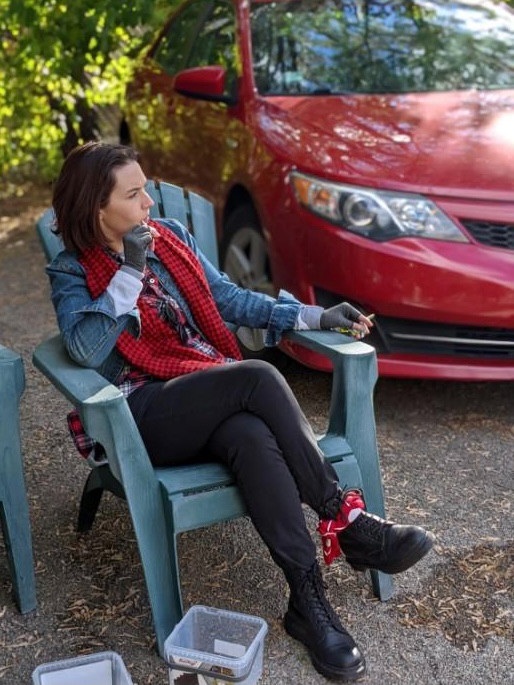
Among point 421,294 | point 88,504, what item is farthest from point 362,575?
point 421,294

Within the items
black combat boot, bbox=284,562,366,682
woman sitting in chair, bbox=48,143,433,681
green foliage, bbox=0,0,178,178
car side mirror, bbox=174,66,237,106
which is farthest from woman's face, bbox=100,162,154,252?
green foliage, bbox=0,0,178,178

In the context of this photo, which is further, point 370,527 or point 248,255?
point 248,255

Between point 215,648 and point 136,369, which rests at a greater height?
point 136,369

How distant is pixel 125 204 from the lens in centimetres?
317

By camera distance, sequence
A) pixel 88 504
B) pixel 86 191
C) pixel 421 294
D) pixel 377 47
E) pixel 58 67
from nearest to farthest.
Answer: pixel 86 191
pixel 88 504
pixel 421 294
pixel 377 47
pixel 58 67

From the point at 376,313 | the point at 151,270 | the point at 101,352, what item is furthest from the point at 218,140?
the point at 101,352

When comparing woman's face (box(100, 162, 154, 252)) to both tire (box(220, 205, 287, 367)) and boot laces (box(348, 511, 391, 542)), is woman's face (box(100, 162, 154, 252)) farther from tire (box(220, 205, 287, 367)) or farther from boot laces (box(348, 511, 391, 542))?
tire (box(220, 205, 287, 367))

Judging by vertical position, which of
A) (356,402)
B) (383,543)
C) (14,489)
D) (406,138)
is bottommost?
(383,543)

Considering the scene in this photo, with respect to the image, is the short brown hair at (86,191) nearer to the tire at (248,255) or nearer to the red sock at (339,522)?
the red sock at (339,522)

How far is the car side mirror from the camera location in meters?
5.19

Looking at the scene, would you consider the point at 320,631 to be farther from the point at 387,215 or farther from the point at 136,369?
the point at 387,215

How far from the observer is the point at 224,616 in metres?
2.88

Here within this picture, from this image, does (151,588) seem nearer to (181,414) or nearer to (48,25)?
(181,414)

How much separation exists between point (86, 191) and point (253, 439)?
0.89m
